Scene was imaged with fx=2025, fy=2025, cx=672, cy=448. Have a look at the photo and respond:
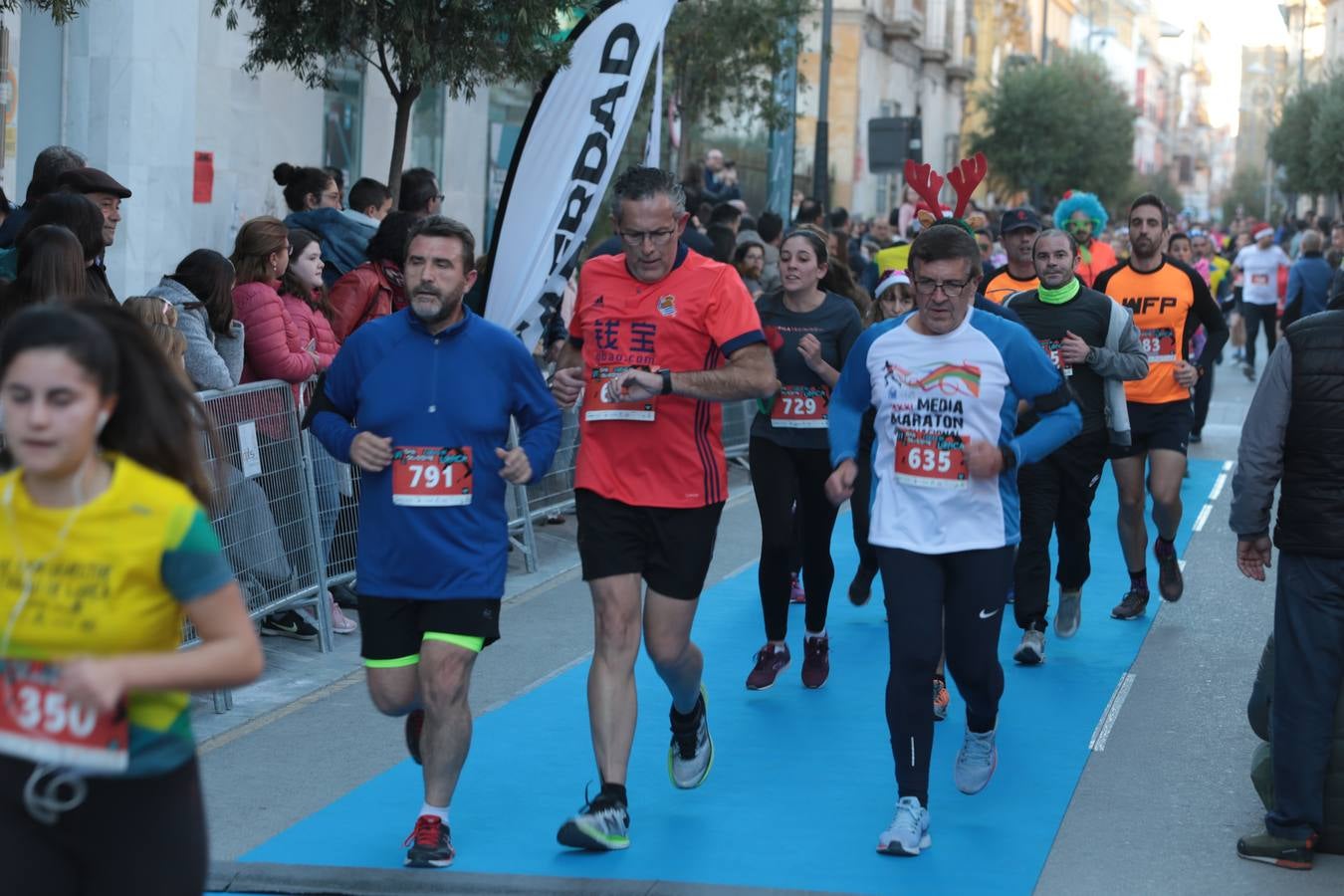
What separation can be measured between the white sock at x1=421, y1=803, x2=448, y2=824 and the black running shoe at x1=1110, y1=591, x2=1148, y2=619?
5.37 m

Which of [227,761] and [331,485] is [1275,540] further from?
[331,485]

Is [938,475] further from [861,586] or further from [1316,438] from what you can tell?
[861,586]

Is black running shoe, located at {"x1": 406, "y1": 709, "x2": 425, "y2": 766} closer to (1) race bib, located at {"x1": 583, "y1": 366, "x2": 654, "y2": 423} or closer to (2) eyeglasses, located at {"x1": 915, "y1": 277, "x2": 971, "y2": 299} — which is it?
(1) race bib, located at {"x1": 583, "y1": 366, "x2": 654, "y2": 423}

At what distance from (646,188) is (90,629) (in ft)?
10.2

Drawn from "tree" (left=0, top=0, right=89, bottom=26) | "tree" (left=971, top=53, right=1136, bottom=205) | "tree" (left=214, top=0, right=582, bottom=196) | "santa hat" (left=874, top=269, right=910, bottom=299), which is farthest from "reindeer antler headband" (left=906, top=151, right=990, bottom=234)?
"tree" (left=971, top=53, right=1136, bottom=205)

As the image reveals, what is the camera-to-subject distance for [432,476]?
19.3 feet

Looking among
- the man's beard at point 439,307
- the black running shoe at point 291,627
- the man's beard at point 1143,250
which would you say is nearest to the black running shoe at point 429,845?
the man's beard at point 439,307

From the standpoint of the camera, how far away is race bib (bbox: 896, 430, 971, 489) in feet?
20.3

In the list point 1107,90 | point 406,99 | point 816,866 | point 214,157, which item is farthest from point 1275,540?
point 1107,90

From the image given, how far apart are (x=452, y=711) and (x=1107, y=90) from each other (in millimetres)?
61495

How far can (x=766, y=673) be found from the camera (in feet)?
28.1

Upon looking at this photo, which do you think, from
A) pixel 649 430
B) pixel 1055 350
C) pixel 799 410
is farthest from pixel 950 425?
pixel 1055 350

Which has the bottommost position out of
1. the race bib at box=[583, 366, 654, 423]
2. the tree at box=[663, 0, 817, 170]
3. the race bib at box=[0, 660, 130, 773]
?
the race bib at box=[0, 660, 130, 773]

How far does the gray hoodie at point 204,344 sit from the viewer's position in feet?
27.2
